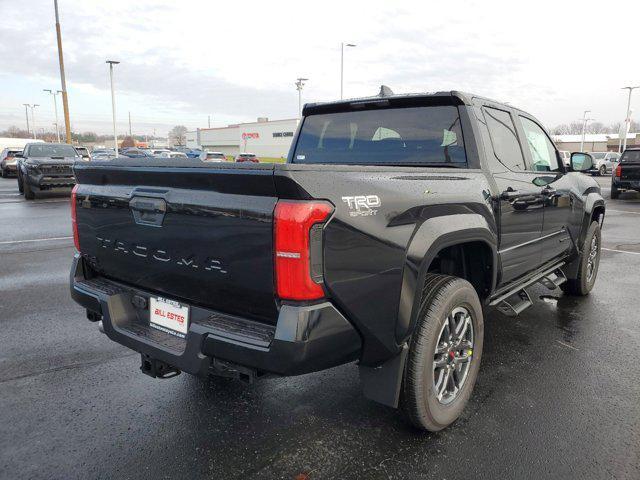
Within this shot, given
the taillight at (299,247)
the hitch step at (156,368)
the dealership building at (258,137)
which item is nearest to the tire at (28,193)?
the hitch step at (156,368)

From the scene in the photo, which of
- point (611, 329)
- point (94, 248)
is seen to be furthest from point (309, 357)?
point (611, 329)

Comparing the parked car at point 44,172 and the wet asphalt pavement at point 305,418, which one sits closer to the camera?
the wet asphalt pavement at point 305,418

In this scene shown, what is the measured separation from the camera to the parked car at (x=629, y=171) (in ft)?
54.9

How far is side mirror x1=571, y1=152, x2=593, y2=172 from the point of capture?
473 cm

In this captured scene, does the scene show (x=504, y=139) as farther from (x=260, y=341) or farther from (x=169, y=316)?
(x=169, y=316)

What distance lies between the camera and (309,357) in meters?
2.03

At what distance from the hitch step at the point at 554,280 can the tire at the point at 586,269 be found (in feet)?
0.70

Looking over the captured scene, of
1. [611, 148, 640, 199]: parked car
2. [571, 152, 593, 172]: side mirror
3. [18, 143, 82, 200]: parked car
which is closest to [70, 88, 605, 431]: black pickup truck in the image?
[571, 152, 593, 172]: side mirror

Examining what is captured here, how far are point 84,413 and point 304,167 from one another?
2.20 meters

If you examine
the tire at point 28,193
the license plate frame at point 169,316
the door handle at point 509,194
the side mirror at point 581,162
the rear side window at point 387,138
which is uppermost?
the rear side window at point 387,138

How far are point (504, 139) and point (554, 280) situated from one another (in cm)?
192

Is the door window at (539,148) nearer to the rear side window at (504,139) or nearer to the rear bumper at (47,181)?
the rear side window at (504,139)

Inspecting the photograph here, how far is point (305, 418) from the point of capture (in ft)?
9.70

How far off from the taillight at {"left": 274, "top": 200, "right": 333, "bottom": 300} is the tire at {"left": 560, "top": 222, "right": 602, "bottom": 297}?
4.30 m
